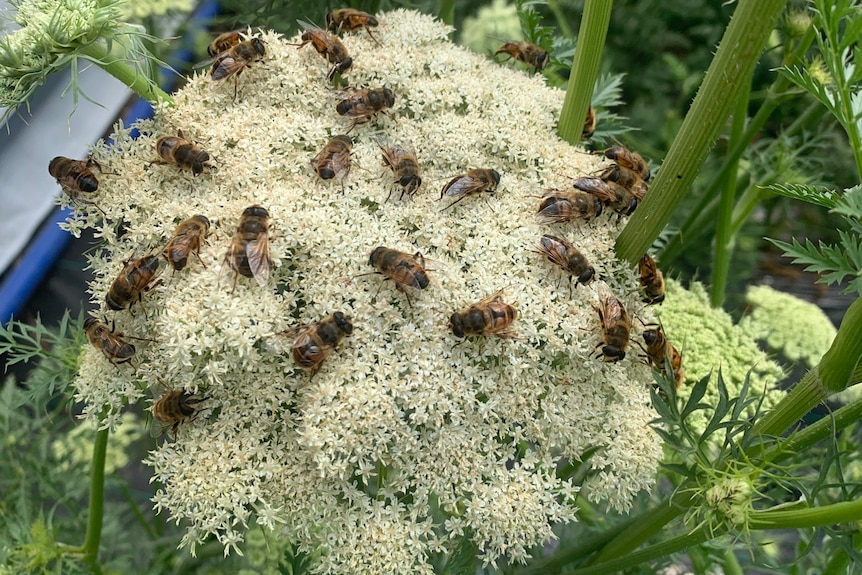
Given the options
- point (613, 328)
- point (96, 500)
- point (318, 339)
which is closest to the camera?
point (318, 339)

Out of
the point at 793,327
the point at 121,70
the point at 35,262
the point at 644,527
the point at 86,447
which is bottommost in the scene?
the point at 35,262

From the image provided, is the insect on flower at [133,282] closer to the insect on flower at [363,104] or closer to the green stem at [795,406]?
the insect on flower at [363,104]

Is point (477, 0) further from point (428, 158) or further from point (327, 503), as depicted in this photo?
point (327, 503)

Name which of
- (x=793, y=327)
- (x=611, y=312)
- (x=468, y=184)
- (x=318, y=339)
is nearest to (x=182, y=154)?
(x=318, y=339)

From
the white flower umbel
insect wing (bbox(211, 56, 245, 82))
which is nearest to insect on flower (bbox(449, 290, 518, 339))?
the white flower umbel

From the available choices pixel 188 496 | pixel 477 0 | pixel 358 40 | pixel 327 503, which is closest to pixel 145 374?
pixel 188 496

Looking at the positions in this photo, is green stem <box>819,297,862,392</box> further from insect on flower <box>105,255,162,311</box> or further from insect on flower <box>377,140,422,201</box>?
insect on flower <box>105,255,162,311</box>

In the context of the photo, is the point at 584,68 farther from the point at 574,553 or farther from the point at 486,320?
the point at 574,553
